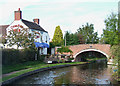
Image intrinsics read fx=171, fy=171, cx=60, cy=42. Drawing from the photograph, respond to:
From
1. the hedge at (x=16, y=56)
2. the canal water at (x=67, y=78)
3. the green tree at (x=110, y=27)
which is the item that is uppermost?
the green tree at (x=110, y=27)

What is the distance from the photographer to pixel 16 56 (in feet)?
87.2

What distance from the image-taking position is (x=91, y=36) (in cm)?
6906

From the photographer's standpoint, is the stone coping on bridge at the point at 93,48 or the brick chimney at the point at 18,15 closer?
the brick chimney at the point at 18,15

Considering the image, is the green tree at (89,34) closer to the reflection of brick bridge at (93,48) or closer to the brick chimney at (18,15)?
the reflection of brick bridge at (93,48)

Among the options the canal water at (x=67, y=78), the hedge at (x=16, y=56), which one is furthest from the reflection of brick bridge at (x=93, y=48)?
the canal water at (x=67, y=78)

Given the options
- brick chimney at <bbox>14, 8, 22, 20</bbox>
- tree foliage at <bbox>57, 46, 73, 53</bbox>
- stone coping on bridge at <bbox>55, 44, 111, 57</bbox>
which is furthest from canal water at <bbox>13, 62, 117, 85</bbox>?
brick chimney at <bbox>14, 8, 22, 20</bbox>

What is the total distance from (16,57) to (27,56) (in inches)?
159

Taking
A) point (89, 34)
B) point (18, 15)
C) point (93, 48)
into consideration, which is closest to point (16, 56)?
point (18, 15)

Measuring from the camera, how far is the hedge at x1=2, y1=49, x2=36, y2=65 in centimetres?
2349

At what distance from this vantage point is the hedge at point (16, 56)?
23.5 metres

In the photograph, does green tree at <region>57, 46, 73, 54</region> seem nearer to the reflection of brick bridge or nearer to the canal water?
the reflection of brick bridge

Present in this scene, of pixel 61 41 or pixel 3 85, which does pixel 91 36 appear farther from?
pixel 3 85

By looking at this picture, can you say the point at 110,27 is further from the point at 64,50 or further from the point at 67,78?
the point at 67,78

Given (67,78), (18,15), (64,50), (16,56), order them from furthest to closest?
(64,50) < (18,15) < (16,56) < (67,78)
